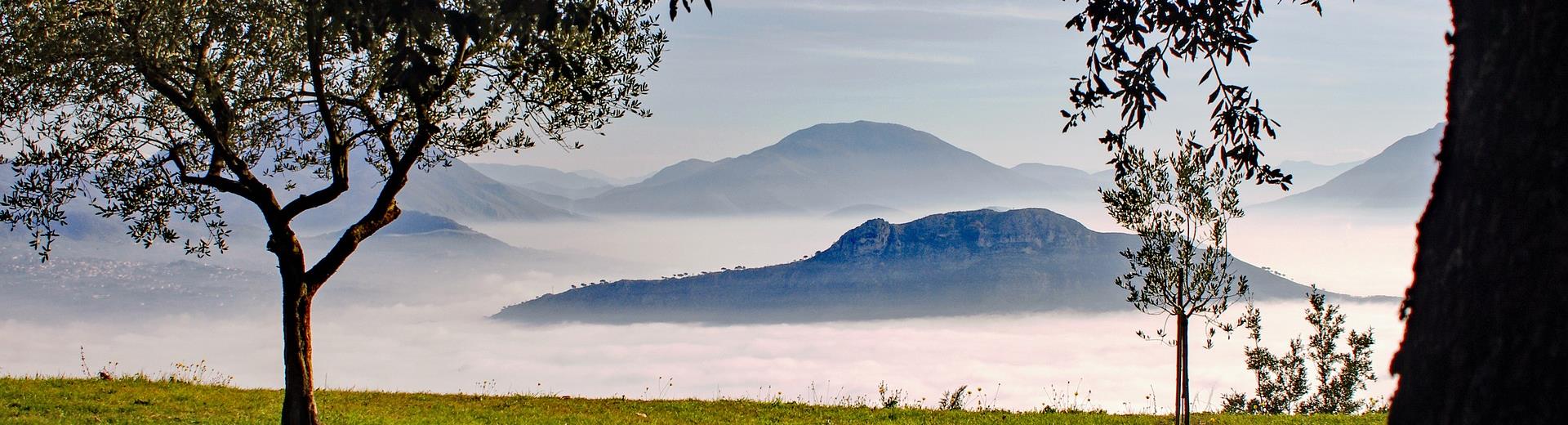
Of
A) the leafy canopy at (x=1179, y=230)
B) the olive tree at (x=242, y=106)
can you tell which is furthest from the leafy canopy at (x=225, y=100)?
the leafy canopy at (x=1179, y=230)

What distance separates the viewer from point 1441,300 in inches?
170

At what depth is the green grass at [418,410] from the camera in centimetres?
1955

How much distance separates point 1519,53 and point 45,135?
715 inches

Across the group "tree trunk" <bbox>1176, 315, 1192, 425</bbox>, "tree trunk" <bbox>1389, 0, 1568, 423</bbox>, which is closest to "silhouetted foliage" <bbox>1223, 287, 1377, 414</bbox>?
"tree trunk" <bbox>1176, 315, 1192, 425</bbox>

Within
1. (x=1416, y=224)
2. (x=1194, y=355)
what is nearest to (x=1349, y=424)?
(x=1194, y=355)

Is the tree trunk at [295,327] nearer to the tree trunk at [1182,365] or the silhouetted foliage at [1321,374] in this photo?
the tree trunk at [1182,365]

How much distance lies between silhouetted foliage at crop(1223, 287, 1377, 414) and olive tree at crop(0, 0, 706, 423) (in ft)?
123

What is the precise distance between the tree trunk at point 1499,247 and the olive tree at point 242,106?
35.4 ft

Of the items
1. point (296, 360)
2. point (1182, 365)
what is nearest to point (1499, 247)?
point (1182, 365)

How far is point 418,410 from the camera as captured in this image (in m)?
22.2

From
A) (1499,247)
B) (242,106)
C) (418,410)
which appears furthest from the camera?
(418,410)

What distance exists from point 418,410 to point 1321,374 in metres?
40.9

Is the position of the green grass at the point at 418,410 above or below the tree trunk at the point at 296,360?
below

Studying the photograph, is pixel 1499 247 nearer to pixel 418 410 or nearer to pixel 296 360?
pixel 296 360
